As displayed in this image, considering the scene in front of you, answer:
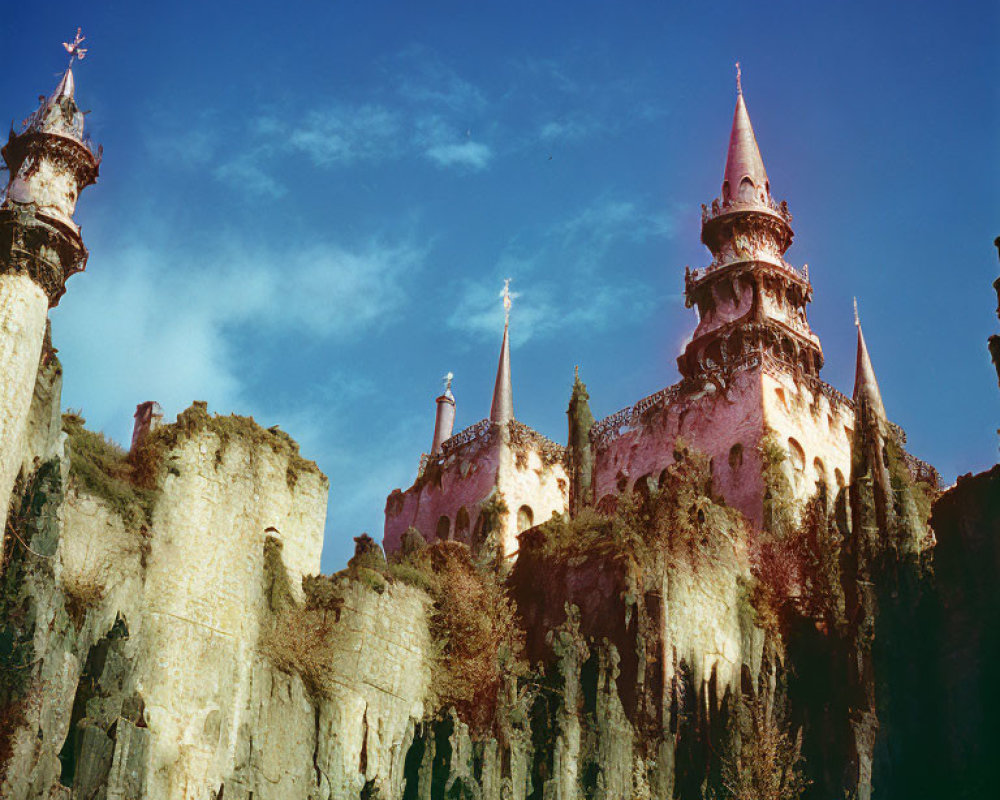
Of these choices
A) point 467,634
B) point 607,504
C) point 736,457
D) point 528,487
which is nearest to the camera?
point 467,634

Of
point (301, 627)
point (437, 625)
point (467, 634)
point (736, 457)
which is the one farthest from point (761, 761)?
point (736, 457)

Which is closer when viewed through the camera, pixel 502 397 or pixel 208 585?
pixel 208 585

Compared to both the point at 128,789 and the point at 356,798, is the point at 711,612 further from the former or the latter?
the point at 128,789

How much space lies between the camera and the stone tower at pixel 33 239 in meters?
28.7

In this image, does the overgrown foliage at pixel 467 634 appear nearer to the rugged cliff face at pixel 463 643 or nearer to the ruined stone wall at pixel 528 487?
the rugged cliff face at pixel 463 643

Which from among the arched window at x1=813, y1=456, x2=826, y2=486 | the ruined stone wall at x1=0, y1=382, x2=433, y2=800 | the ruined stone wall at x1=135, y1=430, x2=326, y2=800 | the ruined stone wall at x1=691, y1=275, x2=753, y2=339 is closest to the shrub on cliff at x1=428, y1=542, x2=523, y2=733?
the ruined stone wall at x1=0, y1=382, x2=433, y2=800

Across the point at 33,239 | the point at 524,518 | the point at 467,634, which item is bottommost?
the point at 467,634

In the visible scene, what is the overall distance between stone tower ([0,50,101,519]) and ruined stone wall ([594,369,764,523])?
21.0 m

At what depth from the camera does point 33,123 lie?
3675 cm

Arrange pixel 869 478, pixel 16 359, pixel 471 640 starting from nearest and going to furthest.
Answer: pixel 16 359, pixel 471 640, pixel 869 478

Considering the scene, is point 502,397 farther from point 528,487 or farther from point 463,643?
point 463,643

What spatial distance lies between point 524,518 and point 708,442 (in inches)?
289

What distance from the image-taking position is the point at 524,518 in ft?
162

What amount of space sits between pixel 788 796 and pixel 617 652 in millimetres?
5441
